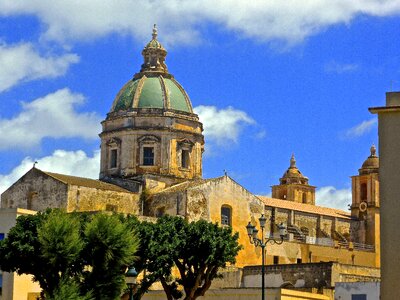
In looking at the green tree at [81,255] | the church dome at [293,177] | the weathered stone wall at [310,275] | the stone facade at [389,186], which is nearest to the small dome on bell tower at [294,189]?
the church dome at [293,177]

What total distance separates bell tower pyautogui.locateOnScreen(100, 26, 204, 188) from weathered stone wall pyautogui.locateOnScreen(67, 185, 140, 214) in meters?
1.66

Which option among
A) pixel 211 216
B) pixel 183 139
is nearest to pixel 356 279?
pixel 211 216

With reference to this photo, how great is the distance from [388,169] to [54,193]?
33.3 metres

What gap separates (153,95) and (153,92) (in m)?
0.26

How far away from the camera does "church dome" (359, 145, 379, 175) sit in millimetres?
82562

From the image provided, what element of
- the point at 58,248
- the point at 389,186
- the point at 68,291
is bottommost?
the point at 68,291

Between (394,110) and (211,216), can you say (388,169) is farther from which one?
(211,216)

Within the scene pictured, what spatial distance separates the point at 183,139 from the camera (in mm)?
62344

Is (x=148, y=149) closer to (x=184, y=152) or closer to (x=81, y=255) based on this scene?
(x=184, y=152)

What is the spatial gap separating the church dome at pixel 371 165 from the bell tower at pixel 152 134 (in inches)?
944

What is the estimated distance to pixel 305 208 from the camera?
76.4 m

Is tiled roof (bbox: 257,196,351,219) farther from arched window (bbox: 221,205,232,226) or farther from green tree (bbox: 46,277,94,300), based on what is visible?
green tree (bbox: 46,277,94,300)

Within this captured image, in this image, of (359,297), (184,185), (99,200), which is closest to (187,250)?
(359,297)

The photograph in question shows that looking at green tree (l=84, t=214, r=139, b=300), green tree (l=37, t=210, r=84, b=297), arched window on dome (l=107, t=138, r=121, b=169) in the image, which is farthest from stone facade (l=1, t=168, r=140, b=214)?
green tree (l=84, t=214, r=139, b=300)
